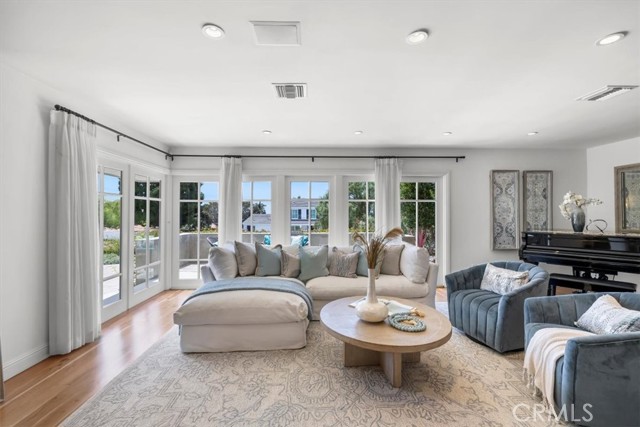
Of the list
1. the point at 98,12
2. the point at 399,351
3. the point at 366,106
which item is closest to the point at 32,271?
the point at 98,12

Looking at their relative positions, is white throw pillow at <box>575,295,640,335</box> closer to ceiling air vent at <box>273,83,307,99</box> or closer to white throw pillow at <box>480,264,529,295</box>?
white throw pillow at <box>480,264,529,295</box>

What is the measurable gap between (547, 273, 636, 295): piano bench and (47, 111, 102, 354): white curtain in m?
5.62

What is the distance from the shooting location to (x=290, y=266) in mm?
3586

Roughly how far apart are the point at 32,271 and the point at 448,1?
364 centimetres

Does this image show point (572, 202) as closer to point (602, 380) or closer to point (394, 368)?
point (602, 380)

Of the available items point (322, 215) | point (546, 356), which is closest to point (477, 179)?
point (322, 215)

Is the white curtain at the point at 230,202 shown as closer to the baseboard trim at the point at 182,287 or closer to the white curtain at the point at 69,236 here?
the baseboard trim at the point at 182,287

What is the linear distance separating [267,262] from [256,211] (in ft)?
4.31

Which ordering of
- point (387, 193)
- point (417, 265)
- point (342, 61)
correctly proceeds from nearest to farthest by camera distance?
point (342, 61), point (417, 265), point (387, 193)

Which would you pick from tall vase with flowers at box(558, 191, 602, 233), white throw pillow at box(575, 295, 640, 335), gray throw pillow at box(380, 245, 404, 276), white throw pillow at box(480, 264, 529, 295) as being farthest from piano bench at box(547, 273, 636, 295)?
gray throw pillow at box(380, 245, 404, 276)

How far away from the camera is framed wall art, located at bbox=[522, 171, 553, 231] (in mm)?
4676

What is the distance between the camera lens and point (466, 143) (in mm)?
4375

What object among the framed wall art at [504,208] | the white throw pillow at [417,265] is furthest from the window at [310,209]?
the framed wall art at [504,208]

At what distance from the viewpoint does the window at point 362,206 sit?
4.70 m
